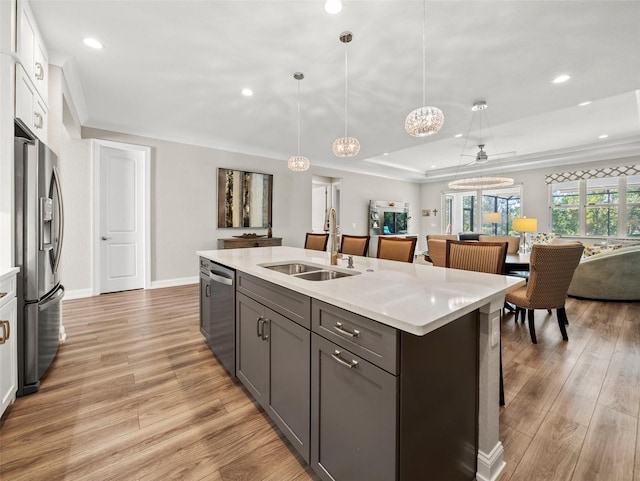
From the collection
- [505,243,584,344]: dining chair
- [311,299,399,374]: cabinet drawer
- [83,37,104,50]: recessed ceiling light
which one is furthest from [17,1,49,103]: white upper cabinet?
[505,243,584,344]: dining chair

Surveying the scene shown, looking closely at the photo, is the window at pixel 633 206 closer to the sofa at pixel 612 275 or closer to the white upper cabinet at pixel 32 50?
the sofa at pixel 612 275

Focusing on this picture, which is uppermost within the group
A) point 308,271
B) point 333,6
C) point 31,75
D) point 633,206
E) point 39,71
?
point 333,6

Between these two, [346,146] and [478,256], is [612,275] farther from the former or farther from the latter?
[346,146]

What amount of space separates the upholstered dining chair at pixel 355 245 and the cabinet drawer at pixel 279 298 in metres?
1.63

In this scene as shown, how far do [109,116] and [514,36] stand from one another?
5085 mm

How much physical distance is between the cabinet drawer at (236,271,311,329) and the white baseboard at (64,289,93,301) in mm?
3842

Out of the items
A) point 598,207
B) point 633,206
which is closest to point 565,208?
point 598,207

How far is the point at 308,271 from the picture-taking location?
217 cm

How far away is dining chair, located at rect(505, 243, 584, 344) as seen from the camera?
103 inches

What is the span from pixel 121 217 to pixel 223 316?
11.9ft

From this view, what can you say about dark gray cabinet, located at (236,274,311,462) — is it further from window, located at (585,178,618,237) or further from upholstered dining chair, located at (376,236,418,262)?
window, located at (585,178,618,237)

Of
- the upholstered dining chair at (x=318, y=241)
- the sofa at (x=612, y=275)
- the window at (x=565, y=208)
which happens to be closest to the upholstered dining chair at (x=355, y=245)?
the upholstered dining chair at (x=318, y=241)

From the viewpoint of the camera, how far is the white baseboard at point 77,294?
423 centimetres

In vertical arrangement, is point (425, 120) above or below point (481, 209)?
Result: above
